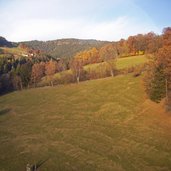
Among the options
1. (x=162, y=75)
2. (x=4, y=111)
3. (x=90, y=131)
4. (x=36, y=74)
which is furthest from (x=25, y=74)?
(x=90, y=131)

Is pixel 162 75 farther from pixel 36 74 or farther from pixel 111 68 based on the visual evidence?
pixel 36 74

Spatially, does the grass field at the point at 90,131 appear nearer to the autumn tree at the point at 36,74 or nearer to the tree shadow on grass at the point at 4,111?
the tree shadow on grass at the point at 4,111

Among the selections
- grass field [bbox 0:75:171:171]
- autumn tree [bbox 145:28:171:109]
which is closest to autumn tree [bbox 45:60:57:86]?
grass field [bbox 0:75:171:171]

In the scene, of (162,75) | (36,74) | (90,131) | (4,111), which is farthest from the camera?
(36,74)

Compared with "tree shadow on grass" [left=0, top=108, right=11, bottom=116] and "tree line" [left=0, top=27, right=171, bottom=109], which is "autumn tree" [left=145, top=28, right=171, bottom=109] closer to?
"tree line" [left=0, top=27, right=171, bottom=109]

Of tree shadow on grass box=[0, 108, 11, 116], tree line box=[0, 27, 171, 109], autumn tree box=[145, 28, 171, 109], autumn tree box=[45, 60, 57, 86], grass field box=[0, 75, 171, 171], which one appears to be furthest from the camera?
autumn tree box=[45, 60, 57, 86]

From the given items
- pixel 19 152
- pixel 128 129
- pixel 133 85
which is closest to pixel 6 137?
pixel 19 152

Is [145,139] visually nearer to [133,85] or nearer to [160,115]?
[160,115]

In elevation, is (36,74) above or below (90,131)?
above
